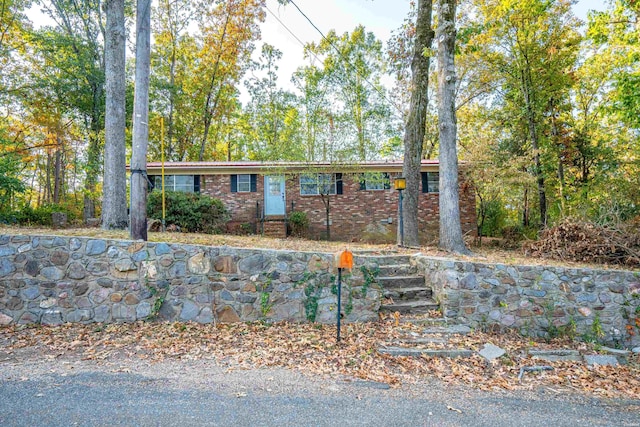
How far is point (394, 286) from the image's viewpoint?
5273 mm

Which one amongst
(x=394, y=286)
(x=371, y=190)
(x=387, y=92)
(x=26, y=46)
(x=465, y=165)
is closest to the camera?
(x=394, y=286)

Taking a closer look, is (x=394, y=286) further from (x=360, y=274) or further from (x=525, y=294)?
(x=525, y=294)

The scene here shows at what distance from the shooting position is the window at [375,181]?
12.0 m

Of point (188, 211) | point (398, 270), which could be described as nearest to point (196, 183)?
point (188, 211)

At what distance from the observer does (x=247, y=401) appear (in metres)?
2.80

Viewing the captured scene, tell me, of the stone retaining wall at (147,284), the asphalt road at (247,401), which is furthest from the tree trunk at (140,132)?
the asphalt road at (247,401)

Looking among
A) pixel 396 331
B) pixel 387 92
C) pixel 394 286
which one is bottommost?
pixel 396 331

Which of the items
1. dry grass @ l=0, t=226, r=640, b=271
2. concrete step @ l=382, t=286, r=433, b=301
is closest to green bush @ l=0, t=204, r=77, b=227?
A: dry grass @ l=0, t=226, r=640, b=271

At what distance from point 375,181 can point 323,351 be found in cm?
872

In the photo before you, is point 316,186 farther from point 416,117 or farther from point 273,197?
point 416,117

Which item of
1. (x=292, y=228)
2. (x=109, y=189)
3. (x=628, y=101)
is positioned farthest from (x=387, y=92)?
(x=109, y=189)

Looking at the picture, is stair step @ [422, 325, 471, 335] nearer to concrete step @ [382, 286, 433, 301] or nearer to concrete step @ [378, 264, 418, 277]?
concrete step @ [382, 286, 433, 301]

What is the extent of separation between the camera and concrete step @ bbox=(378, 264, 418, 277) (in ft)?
17.8

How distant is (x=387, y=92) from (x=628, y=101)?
13.2 meters
